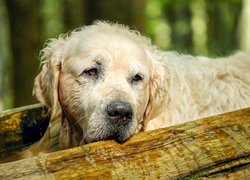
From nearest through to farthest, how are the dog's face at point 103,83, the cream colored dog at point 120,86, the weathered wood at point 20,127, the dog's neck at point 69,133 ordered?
the dog's face at point 103,83 < the cream colored dog at point 120,86 < the weathered wood at point 20,127 < the dog's neck at point 69,133

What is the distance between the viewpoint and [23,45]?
37.6 feet

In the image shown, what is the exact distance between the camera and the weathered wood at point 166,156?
281 centimetres

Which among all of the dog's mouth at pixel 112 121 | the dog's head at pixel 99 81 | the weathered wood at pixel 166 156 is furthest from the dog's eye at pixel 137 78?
the weathered wood at pixel 166 156

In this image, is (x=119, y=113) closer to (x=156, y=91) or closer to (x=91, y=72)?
(x=91, y=72)

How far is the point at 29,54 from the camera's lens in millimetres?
11359

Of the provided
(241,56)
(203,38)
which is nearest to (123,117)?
(241,56)

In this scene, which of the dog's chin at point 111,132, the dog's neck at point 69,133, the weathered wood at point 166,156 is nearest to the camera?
the weathered wood at point 166,156

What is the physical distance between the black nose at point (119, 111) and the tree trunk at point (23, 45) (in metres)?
7.27

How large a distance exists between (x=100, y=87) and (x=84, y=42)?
57cm

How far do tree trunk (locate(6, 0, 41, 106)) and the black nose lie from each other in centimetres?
727

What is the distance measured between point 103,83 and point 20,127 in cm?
96

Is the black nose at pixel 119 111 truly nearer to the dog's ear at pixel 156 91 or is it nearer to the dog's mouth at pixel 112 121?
the dog's mouth at pixel 112 121

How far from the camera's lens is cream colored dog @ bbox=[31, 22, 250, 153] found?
4.42 metres

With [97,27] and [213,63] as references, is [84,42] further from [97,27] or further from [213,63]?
[213,63]
